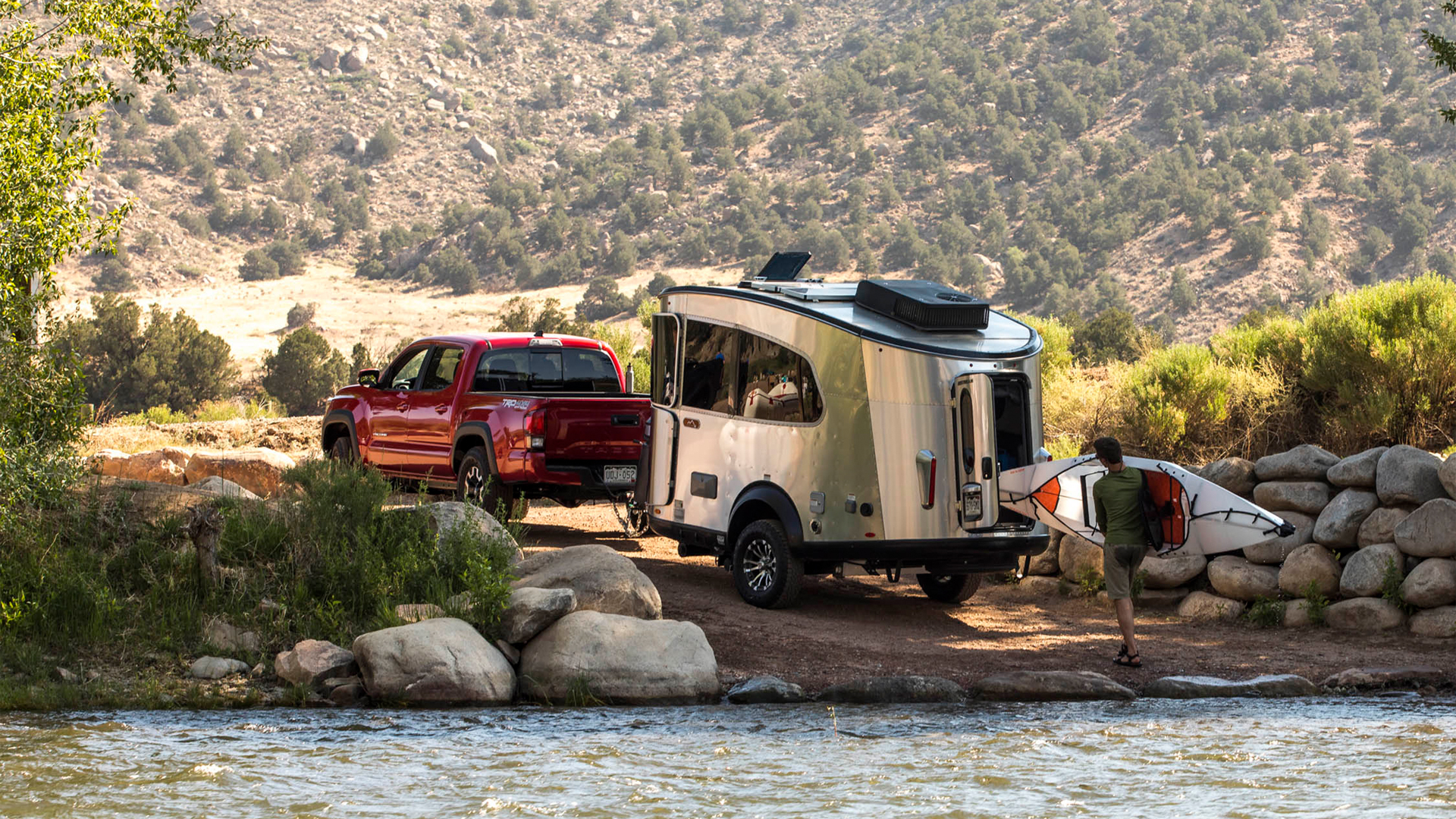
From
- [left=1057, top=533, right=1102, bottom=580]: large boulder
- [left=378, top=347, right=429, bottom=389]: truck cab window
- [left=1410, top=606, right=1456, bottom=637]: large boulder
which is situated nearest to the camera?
[left=1410, top=606, right=1456, bottom=637]: large boulder

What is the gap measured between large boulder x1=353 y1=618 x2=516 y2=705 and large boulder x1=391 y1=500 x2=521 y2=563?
5.42 feet

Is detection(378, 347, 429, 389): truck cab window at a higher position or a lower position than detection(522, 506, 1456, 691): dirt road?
higher

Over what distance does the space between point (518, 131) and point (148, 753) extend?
263 ft

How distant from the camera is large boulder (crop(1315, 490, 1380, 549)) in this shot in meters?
11.7

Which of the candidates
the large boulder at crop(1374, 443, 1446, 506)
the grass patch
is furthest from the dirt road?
the grass patch

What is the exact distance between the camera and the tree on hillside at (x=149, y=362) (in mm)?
38500

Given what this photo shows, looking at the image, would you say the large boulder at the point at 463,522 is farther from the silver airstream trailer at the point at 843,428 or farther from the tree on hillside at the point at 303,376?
the tree on hillside at the point at 303,376

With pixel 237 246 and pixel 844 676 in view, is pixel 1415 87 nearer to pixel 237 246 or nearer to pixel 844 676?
pixel 237 246

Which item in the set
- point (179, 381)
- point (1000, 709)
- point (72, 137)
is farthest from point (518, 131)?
point (1000, 709)

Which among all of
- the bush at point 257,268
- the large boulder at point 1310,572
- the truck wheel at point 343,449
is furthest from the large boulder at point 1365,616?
the bush at point 257,268

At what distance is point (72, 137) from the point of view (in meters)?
12.4

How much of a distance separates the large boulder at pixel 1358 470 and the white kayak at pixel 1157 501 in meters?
1.74

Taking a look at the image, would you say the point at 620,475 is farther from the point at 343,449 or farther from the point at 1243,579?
the point at 1243,579

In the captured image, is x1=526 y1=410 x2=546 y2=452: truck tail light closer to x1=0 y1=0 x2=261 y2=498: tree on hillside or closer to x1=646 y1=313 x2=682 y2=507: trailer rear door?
x1=646 y1=313 x2=682 y2=507: trailer rear door
